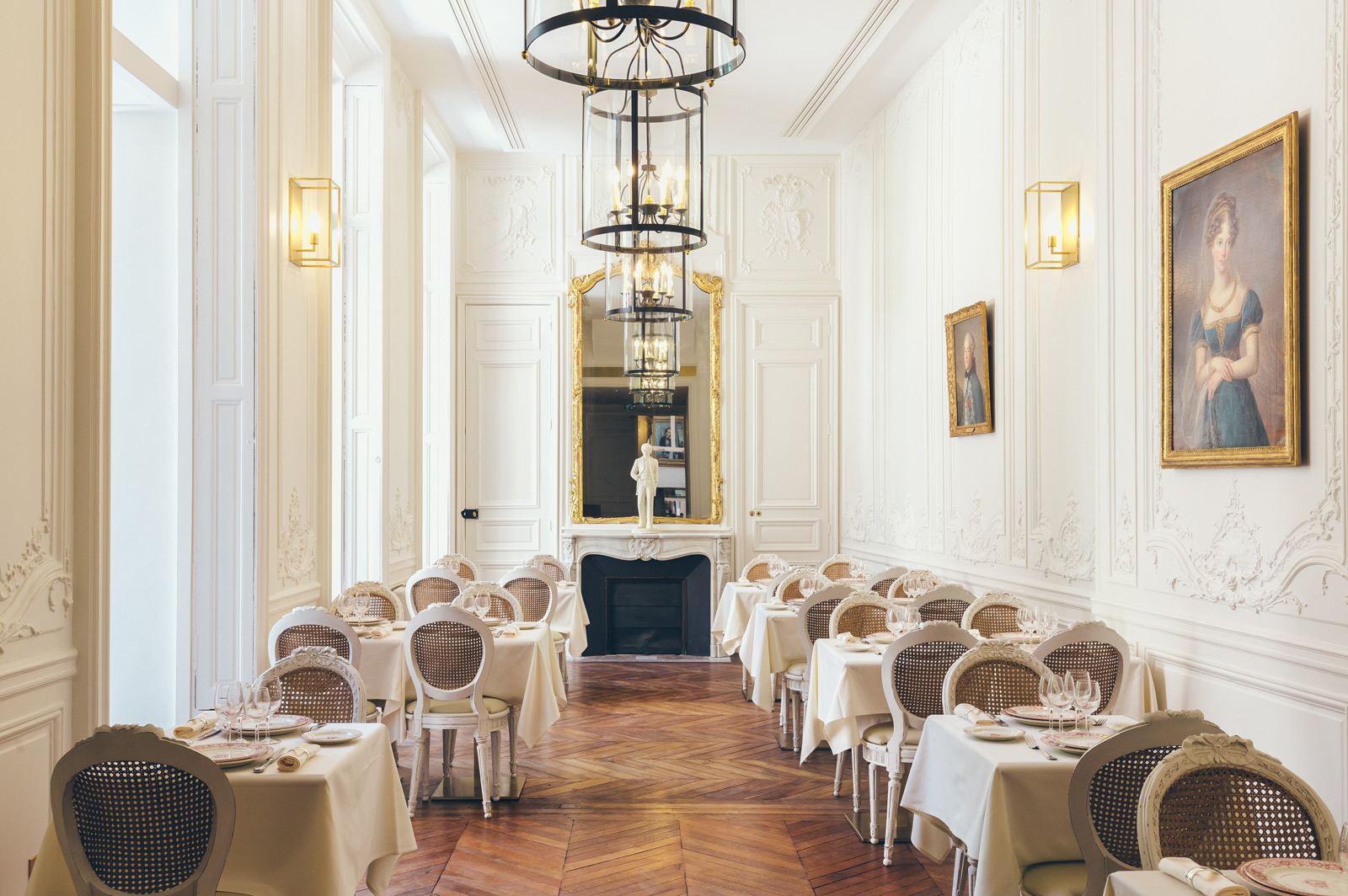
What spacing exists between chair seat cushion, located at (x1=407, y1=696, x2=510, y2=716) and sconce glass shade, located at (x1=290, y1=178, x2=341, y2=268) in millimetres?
2534

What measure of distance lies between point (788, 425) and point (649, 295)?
462 centimetres

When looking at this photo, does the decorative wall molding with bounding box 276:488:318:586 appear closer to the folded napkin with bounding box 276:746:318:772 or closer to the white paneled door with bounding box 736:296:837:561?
the folded napkin with bounding box 276:746:318:772

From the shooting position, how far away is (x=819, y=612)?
614cm

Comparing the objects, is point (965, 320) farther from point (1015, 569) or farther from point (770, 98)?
point (770, 98)

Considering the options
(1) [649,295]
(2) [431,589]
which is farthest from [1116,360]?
(2) [431,589]

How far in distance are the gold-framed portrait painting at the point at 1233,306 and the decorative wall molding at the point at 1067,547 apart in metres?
1.17

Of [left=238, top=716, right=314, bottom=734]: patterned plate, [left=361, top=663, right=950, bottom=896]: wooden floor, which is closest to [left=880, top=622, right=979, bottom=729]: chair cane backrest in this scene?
[left=361, top=663, right=950, bottom=896]: wooden floor

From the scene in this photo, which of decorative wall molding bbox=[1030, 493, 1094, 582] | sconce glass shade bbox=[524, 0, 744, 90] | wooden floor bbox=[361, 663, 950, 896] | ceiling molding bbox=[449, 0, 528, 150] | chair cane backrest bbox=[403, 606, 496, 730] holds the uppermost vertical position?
ceiling molding bbox=[449, 0, 528, 150]

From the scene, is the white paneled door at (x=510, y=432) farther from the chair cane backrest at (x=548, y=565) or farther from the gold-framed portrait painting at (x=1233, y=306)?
the gold-framed portrait painting at (x=1233, y=306)

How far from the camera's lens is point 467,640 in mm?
5465

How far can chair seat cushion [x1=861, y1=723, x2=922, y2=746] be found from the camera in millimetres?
4695

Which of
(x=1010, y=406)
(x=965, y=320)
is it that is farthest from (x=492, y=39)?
(x=1010, y=406)

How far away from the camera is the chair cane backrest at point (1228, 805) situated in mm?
2586

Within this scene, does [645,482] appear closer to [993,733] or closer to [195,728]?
→ [195,728]
